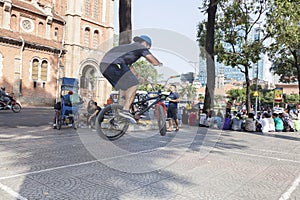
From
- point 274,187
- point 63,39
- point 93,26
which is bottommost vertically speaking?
point 274,187

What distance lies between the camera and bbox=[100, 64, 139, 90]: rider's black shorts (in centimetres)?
500

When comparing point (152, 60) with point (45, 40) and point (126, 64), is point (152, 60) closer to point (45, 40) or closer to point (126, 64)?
point (126, 64)

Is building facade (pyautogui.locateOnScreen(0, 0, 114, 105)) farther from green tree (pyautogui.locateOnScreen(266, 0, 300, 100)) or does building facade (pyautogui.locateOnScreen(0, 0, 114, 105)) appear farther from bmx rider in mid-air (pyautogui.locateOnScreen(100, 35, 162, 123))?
bmx rider in mid-air (pyautogui.locateOnScreen(100, 35, 162, 123))

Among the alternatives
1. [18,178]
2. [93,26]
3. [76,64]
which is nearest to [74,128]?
[18,178]

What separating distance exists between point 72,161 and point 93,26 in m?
39.6

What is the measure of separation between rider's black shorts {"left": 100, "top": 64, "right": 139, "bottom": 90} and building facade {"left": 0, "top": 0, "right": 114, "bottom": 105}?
20.4 m

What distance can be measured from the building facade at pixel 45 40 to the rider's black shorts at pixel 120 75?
20414mm

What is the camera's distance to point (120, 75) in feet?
16.5

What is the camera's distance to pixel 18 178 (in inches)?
136

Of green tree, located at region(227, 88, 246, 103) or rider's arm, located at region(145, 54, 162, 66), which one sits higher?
green tree, located at region(227, 88, 246, 103)

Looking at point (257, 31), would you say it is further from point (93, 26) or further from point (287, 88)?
point (287, 88)

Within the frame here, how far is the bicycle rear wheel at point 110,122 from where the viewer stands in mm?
5340

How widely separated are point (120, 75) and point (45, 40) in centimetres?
3306

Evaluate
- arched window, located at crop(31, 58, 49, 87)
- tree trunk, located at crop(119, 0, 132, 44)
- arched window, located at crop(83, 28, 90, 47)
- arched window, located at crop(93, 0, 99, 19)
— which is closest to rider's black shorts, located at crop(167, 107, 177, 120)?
tree trunk, located at crop(119, 0, 132, 44)
